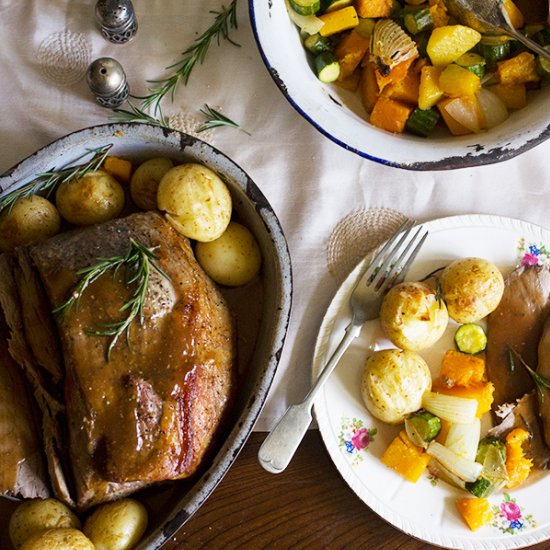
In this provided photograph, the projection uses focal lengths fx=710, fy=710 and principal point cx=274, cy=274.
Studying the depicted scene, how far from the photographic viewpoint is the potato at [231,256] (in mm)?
1495

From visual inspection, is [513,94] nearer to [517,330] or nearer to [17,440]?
[517,330]

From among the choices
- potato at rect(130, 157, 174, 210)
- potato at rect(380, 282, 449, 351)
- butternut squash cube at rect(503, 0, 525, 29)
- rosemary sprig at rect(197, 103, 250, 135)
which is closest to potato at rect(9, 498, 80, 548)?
potato at rect(130, 157, 174, 210)

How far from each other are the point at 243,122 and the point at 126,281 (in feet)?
1.83

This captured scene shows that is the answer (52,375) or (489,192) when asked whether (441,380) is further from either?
(52,375)

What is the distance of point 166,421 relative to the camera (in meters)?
1.31

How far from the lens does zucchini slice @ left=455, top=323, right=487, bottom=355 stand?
1.64m

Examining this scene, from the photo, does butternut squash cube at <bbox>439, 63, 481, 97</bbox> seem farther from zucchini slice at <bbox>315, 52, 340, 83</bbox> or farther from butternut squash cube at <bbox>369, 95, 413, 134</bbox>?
zucchini slice at <bbox>315, 52, 340, 83</bbox>

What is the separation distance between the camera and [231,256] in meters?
Result: 1.49

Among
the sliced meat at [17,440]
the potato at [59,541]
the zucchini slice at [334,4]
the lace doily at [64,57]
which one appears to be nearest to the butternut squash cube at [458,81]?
the zucchini slice at [334,4]

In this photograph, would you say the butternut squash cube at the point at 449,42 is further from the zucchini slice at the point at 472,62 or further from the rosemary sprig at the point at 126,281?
the rosemary sprig at the point at 126,281

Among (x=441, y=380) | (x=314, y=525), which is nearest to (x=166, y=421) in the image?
(x=314, y=525)

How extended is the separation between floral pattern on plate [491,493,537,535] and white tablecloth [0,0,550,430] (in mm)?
527

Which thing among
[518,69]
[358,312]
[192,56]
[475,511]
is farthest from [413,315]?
[192,56]

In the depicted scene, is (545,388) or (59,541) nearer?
(59,541)
